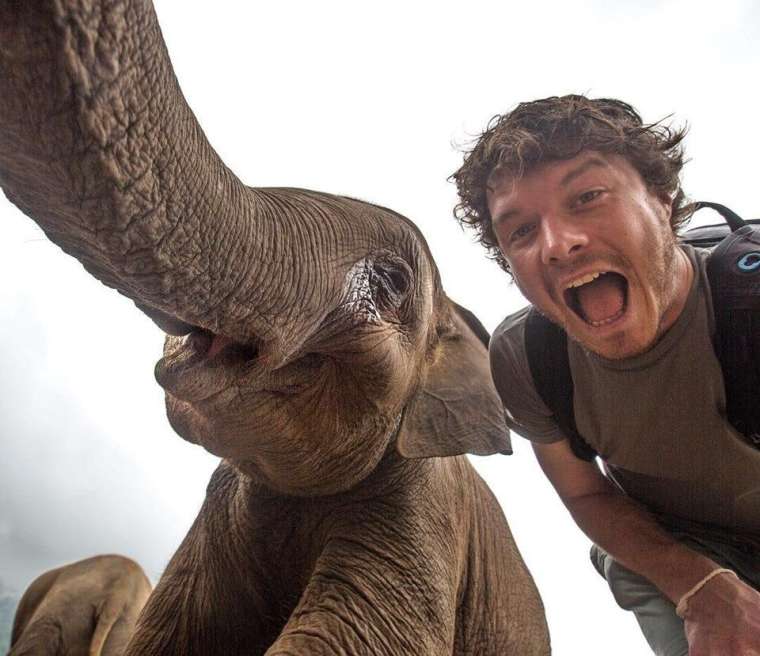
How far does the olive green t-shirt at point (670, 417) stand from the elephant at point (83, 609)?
5.77 feet

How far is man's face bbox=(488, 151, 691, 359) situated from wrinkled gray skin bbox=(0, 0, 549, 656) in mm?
252

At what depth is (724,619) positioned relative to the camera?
135 centimetres

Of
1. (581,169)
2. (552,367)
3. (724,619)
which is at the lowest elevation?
(724,619)

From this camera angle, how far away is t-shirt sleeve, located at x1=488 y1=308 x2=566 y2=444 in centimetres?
170

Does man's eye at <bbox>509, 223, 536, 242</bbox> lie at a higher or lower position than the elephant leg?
higher

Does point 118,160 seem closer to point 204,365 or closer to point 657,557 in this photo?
point 204,365

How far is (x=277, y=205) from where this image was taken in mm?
1197

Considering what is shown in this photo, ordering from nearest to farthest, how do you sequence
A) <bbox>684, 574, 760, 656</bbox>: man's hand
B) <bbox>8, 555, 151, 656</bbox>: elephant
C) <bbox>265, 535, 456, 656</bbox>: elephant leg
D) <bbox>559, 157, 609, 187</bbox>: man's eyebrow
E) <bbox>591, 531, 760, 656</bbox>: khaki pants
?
<bbox>684, 574, 760, 656</bbox>: man's hand < <bbox>265, 535, 456, 656</bbox>: elephant leg < <bbox>559, 157, 609, 187</bbox>: man's eyebrow < <bbox>591, 531, 760, 656</bbox>: khaki pants < <bbox>8, 555, 151, 656</bbox>: elephant

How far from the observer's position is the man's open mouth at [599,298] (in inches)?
58.4

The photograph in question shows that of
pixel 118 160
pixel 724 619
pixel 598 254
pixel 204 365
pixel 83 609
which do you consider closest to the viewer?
pixel 118 160

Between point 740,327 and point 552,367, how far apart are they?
1.31 feet

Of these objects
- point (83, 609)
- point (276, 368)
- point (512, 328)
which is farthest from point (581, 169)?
point (83, 609)

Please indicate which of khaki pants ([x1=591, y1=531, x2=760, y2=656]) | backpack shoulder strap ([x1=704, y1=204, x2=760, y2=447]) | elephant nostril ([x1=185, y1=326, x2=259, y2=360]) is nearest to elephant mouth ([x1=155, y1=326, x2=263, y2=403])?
elephant nostril ([x1=185, y1=326, x2=259, y2=360])

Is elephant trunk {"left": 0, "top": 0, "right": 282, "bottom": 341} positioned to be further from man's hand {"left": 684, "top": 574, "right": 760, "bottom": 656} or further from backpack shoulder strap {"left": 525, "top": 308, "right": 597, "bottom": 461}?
man's hand {"left": 684, "top": 574, "right": 760, "bottom": 656}
